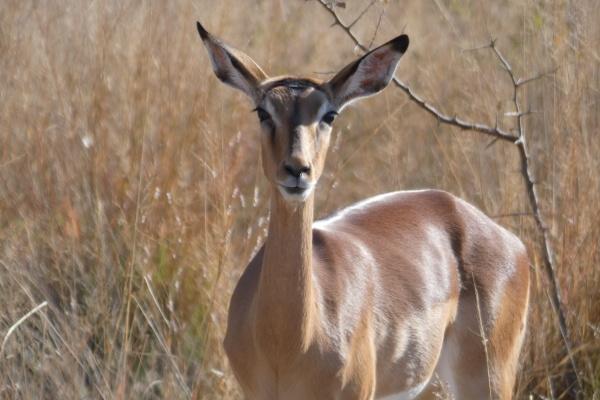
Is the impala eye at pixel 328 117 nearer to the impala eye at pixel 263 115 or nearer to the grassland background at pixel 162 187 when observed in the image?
the impala eye at pixel 263 115

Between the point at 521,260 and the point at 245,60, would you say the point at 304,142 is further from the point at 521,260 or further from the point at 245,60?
the point at 521,260

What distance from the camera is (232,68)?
4.75 metres

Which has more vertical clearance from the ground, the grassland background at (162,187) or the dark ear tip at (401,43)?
the dark ear tip at (401,43)

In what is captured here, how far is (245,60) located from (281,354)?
1167mm

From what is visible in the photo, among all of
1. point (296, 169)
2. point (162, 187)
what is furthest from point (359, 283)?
point (162, 187)

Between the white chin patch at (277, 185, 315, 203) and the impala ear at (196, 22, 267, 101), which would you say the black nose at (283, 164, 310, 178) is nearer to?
Result: the white chin patch at (277, 185, 315, 203)

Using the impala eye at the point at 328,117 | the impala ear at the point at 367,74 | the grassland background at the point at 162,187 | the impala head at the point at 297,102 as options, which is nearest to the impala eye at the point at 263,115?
the impala head at the point at 297,102

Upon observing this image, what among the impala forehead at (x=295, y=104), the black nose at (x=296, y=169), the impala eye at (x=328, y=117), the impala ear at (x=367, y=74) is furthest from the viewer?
the impala ear at (x=367, y=74)

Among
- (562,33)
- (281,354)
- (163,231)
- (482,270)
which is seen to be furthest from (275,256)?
(562,33)

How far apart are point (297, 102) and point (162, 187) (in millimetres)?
2264

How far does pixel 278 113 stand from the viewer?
4.39m

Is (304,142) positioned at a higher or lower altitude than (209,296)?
higher

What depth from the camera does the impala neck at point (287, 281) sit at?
4.38 m

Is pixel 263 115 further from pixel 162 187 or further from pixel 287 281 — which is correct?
pixel 162 187
